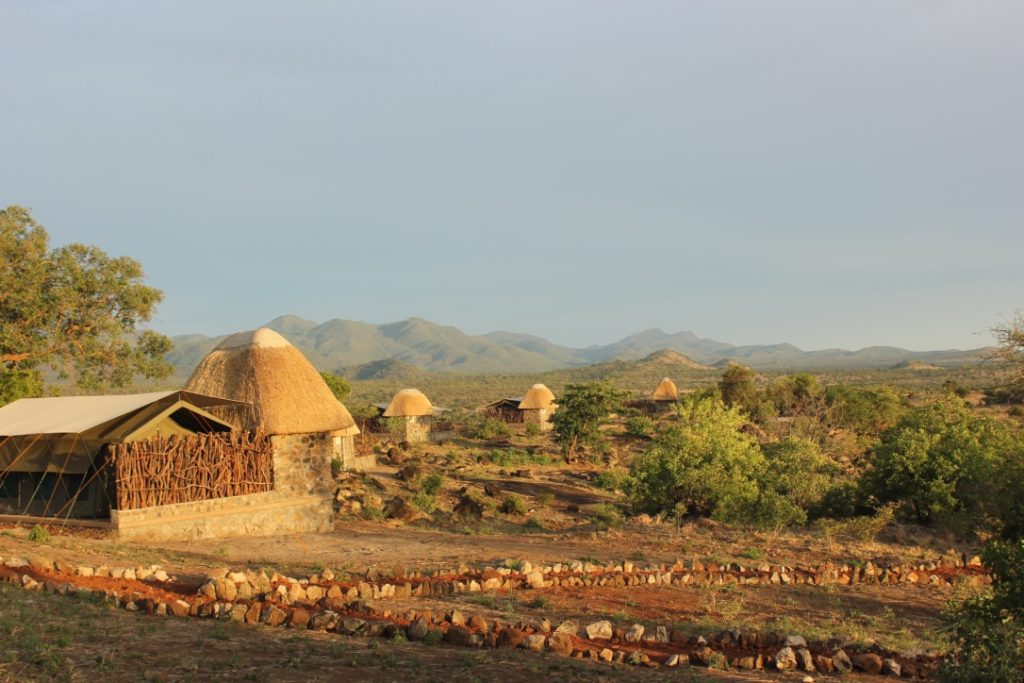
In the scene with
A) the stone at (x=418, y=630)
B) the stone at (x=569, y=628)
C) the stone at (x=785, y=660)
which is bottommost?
the stone at (x=785, y=660)

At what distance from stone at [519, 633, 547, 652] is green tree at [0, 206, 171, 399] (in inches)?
937

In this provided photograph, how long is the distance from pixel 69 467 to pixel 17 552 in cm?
502

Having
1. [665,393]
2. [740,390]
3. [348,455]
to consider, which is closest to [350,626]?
[348,455]

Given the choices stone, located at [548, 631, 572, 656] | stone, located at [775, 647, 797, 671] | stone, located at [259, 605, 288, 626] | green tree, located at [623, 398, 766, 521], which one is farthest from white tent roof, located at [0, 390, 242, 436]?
stone, located at [775, 647, 797, 671]

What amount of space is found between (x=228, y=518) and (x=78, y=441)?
3477mm

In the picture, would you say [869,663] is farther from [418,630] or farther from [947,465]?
[947,465]

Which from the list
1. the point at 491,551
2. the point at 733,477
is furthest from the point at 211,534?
the point at 733,477

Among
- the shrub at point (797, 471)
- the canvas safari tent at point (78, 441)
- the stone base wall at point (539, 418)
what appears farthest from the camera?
the stone base wall at point (539, 418)

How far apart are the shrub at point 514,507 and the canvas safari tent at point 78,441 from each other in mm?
8210

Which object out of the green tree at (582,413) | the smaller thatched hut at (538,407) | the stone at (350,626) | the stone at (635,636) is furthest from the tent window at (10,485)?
the smaller thatched hut at (538,407)

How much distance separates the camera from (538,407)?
48688 millimetres

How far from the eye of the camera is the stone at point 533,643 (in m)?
8.15

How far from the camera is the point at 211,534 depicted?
54.6ft

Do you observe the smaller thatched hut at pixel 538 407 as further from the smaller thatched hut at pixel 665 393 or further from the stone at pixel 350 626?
the stone at pixel 350 626
